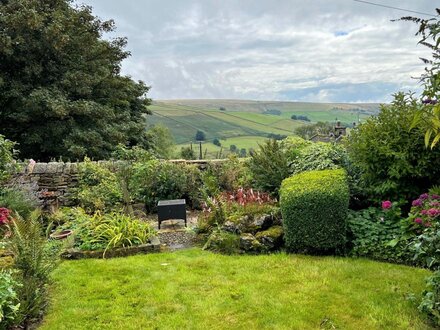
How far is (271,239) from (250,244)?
318 millimetres

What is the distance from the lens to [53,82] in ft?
42.4

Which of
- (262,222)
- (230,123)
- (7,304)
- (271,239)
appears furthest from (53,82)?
(230,123)

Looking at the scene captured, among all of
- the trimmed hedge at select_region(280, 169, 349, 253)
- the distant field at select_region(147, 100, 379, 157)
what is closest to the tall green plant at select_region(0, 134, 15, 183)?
the trimmed hedge at select_region(280, 169, 349, 253)

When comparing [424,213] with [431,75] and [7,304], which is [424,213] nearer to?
[431,75]

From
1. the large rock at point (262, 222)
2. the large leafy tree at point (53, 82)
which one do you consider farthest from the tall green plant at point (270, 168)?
the large leafy tree at point (53, 82)

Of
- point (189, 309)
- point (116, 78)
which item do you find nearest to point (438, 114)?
point (189, 309)

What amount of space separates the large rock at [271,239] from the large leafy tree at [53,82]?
867cm

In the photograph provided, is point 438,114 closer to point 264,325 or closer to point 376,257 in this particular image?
point 264,325

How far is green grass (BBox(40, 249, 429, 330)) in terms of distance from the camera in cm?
317

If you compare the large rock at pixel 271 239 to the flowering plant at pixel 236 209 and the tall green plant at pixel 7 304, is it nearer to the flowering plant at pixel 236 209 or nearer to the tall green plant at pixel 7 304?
the flowering plant at pixel 236 209

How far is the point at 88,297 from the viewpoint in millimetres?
3729

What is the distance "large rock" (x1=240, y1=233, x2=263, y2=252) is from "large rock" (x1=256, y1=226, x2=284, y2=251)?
0.07 metres

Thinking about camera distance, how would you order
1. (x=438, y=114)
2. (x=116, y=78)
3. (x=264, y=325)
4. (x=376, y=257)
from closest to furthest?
1. (x=438, y=114)
2. (x=264, y=325)
3. (x=376, y=257)
4. (x=116, y=78)

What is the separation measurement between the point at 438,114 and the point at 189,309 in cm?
275
